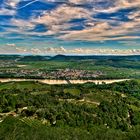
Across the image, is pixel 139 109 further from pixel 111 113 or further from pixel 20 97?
pixel 20 97

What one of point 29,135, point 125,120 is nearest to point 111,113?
point 125,120

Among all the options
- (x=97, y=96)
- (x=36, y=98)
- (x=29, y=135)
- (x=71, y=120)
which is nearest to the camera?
(x=29, y=135)

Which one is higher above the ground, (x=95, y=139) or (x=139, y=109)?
(x=95, y=139)

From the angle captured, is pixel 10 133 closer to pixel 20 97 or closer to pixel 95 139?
pixel 95 139

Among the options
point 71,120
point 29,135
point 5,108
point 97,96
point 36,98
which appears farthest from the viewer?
point 97,96

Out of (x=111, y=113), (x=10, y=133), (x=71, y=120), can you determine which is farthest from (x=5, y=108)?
(x=10, y=133)

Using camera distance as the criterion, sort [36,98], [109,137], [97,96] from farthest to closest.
→ [97,96]
[36,98]
[109,137]

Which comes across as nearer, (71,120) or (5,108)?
(71,120)

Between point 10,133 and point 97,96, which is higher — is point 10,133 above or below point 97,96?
above

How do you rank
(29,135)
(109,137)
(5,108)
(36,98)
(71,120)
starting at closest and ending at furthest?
(29,135)
(109,137)
(71,120)
(5,108)
(36,98)
